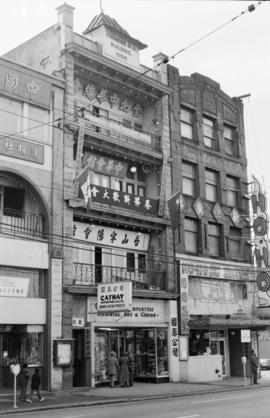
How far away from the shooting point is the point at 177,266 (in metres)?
32.6

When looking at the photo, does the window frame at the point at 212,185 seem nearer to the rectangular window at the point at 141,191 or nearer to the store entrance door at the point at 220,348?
the rectangular window at the point at 141,191

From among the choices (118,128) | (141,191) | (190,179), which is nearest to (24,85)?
(118,128)

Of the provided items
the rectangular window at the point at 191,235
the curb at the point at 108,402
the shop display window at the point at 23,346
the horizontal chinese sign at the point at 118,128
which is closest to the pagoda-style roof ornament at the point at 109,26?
the horizontal chinese sign at the point at 118,128

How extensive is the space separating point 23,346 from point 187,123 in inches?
685

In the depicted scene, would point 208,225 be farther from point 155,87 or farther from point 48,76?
point 48,76

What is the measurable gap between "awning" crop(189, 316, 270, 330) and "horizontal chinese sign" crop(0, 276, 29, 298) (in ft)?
35.5

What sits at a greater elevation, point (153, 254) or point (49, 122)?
point (49, 122)

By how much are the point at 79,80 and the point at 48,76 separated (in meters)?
3.07

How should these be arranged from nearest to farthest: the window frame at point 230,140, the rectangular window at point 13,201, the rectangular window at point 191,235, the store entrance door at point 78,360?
the rectangular window at point 13,201 < the store entrance door at point 78,360 < the rectangular window at point 191,235 < the window frame at point 230,140

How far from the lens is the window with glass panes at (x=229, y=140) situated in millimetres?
39625

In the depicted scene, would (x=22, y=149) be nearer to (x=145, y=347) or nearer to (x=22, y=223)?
(x=22, y=223)

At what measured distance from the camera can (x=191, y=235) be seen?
35.1m

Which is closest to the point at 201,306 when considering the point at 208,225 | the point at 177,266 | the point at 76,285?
the point at 177,266

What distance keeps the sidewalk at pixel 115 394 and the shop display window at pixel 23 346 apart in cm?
168
